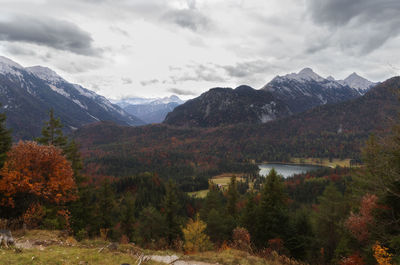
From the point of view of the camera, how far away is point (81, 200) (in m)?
35.7

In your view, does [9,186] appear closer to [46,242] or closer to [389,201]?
[46,242]

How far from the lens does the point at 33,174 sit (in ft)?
68.0

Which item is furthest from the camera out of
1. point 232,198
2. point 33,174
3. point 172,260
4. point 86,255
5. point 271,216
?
point 232,198

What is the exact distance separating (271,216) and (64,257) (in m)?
27.8

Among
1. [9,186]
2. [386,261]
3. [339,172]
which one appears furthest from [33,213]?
[339,172]

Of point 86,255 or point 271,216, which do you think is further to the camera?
point 271,216

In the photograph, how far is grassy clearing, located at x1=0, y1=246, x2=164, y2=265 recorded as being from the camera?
11.3 meters

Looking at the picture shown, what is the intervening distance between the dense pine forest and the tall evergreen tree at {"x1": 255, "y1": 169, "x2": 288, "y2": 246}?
143mm

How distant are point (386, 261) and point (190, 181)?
176m

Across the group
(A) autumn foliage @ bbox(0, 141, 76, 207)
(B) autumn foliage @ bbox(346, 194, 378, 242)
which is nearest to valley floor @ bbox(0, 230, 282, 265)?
(A) autumn foliage @ bbox(0, 141, 76, 207)

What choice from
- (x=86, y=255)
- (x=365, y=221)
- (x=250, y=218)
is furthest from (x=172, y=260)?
(x=250, y=218)

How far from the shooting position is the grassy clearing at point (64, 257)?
37.2 ft

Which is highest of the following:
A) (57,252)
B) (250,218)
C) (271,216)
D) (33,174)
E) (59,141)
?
(59,141)

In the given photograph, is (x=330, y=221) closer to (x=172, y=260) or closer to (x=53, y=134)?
(x=172, y=260)
